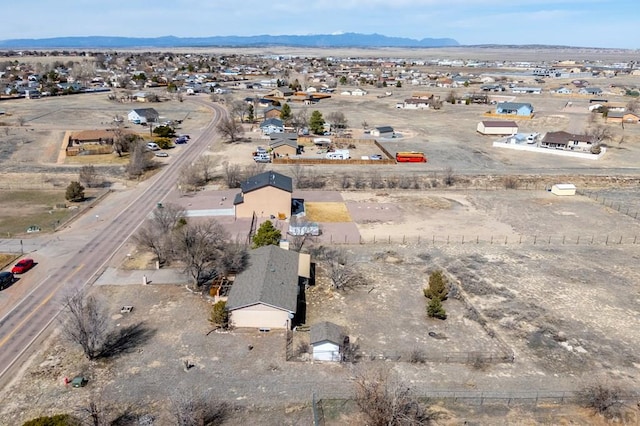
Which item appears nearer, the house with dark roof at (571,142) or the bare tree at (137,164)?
the bare tree at (137,164)

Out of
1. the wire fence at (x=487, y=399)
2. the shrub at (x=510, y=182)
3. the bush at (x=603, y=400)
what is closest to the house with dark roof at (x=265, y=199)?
the wire fence at (x=487, y=399)

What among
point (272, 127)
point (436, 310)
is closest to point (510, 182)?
point (436, 310)

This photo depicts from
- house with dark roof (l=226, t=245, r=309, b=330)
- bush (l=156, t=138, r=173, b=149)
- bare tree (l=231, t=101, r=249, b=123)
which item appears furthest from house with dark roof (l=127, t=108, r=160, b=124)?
house with dark roof (l=226, t=245, r=309, b=330)

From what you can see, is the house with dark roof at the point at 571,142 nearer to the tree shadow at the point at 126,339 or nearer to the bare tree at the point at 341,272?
the bare tree at the point at 341,272

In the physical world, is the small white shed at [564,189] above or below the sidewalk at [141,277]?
above

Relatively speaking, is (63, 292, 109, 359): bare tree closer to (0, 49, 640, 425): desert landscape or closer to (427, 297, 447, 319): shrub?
(0, 49, 640, 425): desert landscape

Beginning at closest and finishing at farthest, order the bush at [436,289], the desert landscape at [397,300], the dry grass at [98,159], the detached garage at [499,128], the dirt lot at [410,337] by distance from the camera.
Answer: the desert landscape at [397,300]
the dirt lot at [410,337]
the bush at [436,289]
the dry grass at [98,159]
the detached garage at [499,128]
